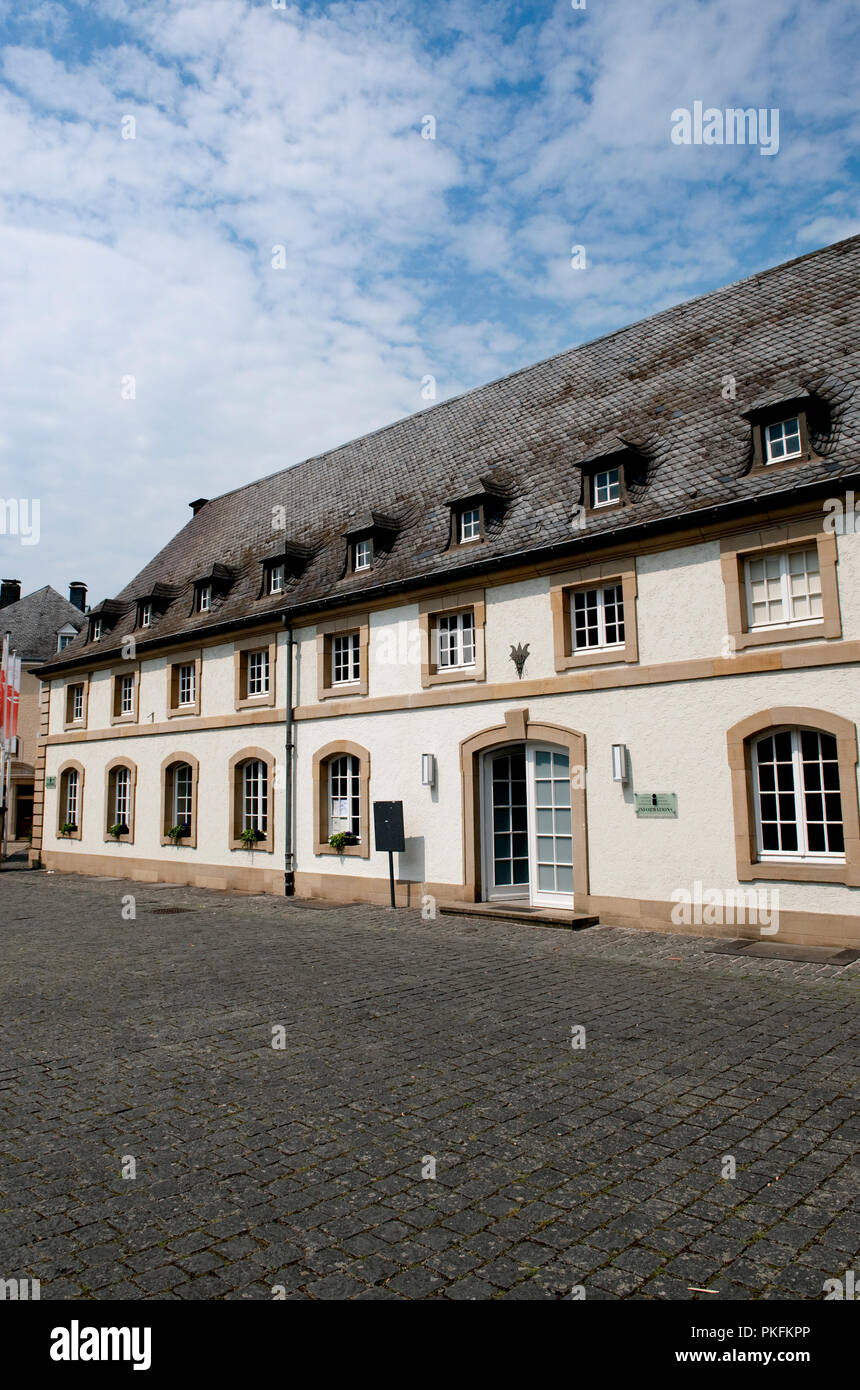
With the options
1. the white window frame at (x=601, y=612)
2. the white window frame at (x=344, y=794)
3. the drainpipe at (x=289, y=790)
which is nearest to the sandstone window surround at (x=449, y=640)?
the white window frame at (x=601, y=612)

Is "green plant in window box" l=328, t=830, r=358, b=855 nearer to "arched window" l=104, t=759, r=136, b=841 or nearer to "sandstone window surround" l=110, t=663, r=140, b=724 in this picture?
"arched window" l=104, t=759, r=136, b=841

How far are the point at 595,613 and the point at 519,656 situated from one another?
1.46m

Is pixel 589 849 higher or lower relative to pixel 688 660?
lower

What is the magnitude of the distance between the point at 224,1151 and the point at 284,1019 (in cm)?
299

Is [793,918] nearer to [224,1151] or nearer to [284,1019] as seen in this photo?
[284,1019]

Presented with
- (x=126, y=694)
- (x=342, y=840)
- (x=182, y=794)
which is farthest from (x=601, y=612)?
(x=126, y=694)

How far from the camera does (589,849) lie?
44.3ft

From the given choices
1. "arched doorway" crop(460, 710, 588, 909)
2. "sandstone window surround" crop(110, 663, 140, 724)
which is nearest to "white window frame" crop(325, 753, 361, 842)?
"arched doorway" crop(460, 710, 588, 909)

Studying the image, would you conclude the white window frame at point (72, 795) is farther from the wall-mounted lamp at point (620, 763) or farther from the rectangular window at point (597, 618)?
the wall-mounted lamp at point (620, 763)

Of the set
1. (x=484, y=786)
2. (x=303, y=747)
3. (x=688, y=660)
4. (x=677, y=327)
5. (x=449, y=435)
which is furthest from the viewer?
(x=449, y=435)

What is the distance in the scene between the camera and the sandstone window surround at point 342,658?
17344 millimetres

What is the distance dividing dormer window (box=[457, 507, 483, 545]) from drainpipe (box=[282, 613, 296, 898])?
456 cm

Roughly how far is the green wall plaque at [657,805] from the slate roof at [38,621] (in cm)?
3924
